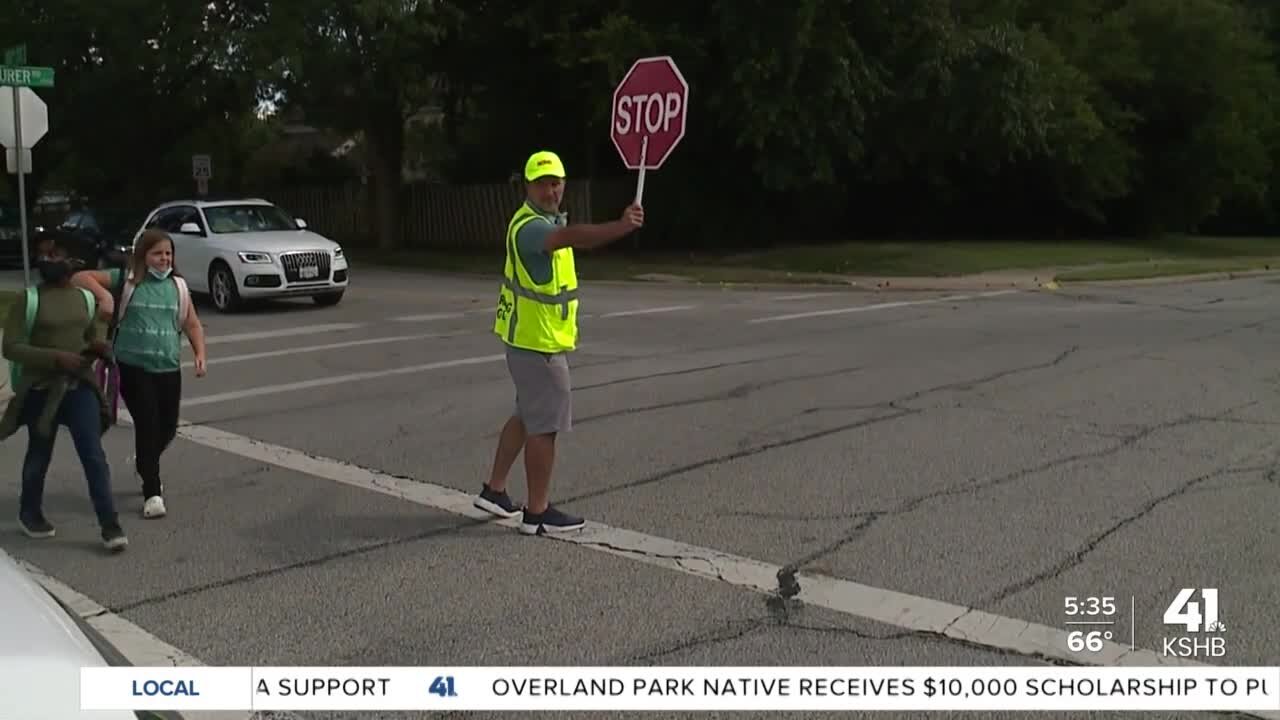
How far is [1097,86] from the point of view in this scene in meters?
34.5

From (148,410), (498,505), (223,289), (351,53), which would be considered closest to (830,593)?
(498,505)

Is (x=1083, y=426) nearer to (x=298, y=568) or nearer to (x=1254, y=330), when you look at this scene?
(x=298, y=568)

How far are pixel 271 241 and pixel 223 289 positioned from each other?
1.01 m

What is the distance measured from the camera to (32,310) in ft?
20.7

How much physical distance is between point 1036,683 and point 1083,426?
458 centimetres

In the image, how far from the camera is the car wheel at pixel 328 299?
18780mm

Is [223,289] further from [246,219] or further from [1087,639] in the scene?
[1087,639]

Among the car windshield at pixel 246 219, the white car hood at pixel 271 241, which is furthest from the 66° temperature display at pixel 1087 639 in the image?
the car windshield at pixel 246 219

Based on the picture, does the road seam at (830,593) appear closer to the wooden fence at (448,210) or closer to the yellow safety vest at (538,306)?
the yellow safety vest at (538,306)

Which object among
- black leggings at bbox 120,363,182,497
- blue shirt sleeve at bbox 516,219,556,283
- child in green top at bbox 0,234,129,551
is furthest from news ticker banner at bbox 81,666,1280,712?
black leggings at bbox 120,363,182,497

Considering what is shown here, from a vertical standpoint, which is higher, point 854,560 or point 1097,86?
point 1097,86

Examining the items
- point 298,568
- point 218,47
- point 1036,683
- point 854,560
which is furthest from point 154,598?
point 218,47

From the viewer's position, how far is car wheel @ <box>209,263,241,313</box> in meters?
17.9

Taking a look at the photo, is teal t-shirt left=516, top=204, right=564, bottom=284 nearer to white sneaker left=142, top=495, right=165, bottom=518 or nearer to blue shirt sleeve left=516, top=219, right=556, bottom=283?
blue shirt sleeve left=516, top=219, right=556, bottom=283
